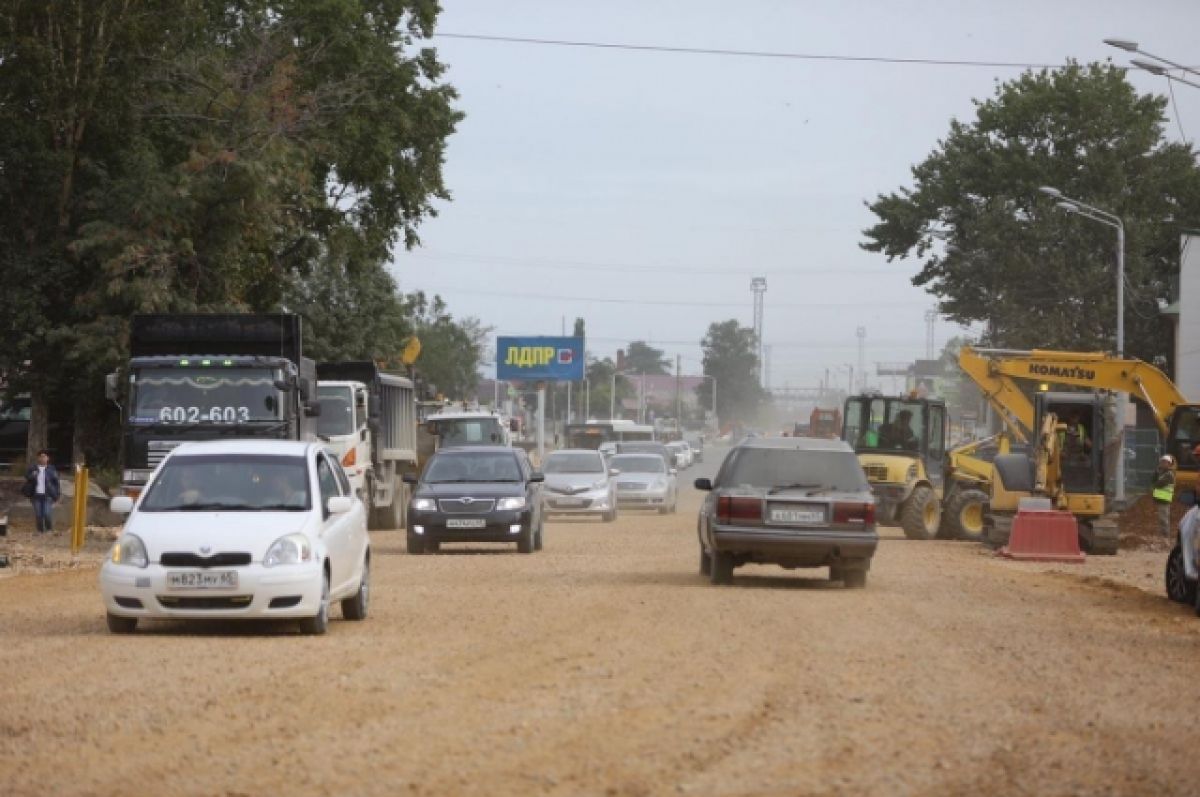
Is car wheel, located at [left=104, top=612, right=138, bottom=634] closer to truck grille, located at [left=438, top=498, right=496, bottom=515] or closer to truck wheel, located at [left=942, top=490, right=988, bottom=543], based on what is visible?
truck grille, located at [left=438, top=498, right=496, bottom=515]

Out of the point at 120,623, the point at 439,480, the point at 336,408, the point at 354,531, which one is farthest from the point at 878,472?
the point at 120,623

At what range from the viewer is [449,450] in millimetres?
30875

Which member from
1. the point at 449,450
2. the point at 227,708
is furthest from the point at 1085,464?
the point at 227,708

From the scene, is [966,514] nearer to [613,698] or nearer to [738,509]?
[738,509]

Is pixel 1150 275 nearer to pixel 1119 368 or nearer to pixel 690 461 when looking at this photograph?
pixel 1119 368

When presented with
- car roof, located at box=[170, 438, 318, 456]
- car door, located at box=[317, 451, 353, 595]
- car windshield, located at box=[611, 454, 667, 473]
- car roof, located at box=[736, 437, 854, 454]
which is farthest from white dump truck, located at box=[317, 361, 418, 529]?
car roof, located at box=[170, 438, 318, 456]

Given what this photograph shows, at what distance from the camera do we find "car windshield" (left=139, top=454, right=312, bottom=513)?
55.6 feet

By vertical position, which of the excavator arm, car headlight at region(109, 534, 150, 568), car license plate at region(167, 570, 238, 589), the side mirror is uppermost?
the excavator arm

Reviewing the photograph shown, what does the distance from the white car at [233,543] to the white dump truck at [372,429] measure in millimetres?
16220

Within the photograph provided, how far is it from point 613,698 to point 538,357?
84422 mm

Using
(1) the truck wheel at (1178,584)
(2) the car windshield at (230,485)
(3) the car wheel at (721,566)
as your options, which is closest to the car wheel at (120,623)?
(2) the car windshield at (230,485)

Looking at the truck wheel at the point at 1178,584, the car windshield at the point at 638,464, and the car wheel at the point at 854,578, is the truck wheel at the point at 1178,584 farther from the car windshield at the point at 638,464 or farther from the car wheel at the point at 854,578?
the car windshield at the point at 638,464

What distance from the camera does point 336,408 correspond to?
35594 mm

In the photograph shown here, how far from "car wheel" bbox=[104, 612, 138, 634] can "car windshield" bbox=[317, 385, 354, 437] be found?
1886 centimetres
